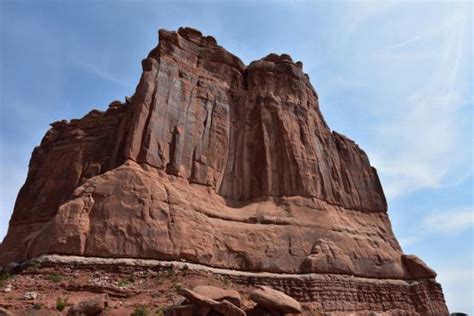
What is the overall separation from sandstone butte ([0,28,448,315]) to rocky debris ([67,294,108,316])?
13.4ft

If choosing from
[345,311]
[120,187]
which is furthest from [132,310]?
[345,311]

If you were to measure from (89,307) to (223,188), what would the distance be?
15028 mm

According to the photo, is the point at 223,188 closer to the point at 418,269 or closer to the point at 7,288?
the point at 7,288

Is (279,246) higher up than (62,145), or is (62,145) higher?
(62,145)

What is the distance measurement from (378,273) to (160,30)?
914 inches

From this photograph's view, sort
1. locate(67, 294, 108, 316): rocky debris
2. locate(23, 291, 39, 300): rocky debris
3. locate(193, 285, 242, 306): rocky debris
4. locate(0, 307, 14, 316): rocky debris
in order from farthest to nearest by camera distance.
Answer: locate(193, 285, 242, 306): rocky debris, locate(23, 291, 39, 300): rocky debris, locate(67, 294, 108, 316): rocky debris, locate(0, 307, 14, 316): rocky debris

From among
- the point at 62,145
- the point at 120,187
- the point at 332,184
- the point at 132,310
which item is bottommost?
the point at 132,310

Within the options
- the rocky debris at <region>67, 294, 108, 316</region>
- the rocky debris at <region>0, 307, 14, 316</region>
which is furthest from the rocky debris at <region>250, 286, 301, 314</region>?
the rocky debris at <region>0, 307, 14, 316</region>

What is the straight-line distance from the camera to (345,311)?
24.5 metres

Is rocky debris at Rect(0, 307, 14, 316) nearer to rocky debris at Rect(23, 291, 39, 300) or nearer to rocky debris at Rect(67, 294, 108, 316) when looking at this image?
rocky debris at Rect(23, 291, 39, 300)

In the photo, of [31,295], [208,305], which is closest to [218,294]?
[208,305]

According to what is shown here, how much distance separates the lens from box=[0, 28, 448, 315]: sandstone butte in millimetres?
21328

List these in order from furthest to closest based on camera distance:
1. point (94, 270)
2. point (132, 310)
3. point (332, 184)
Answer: point (332, 184) < point (94, 270) < point (132, 310)

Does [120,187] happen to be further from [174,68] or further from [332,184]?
[332,184]
